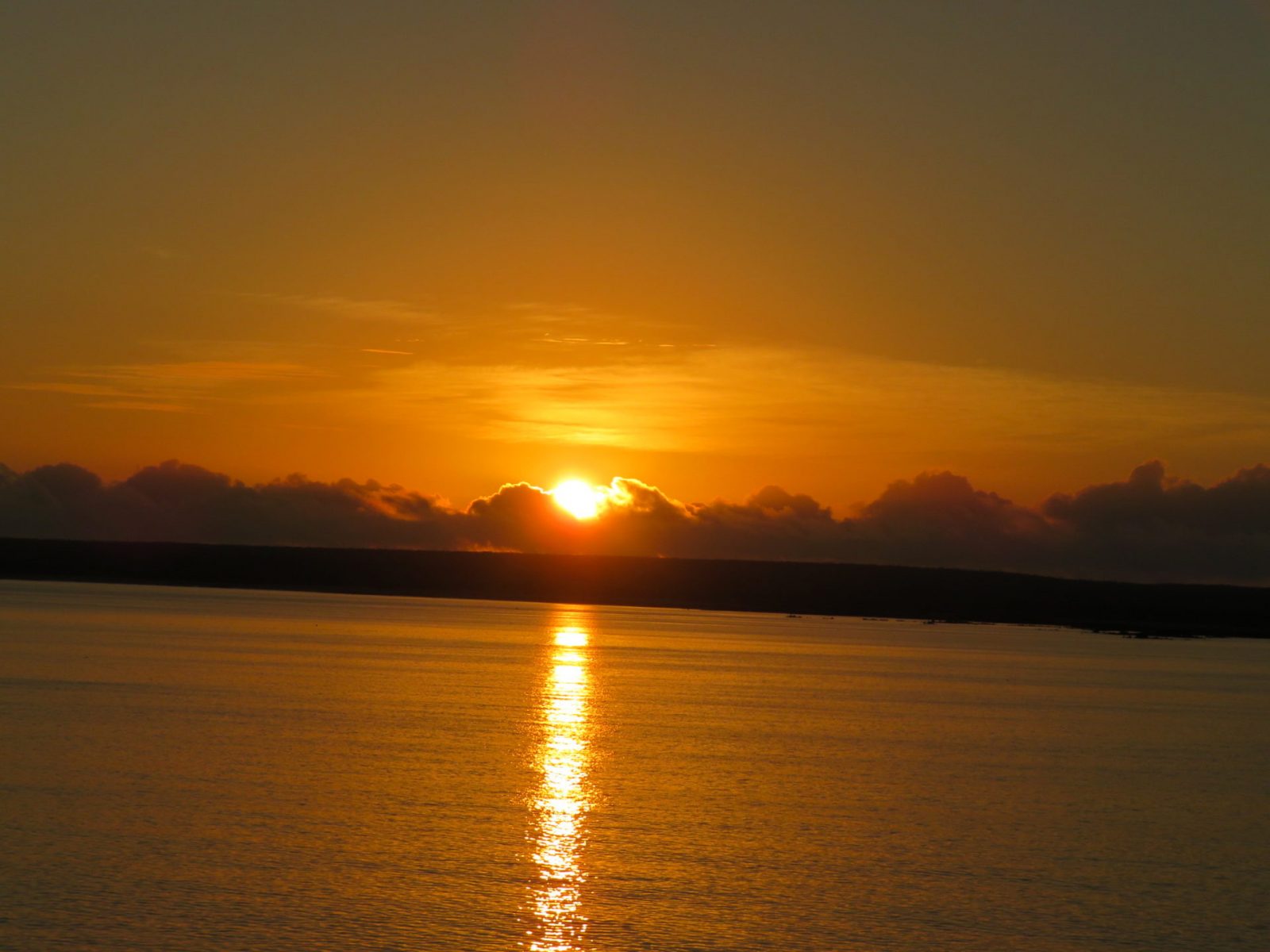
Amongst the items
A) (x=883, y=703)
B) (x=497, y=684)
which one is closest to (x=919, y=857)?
(x=883, y=703)

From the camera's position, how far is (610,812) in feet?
75.7

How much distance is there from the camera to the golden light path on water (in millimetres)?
15953

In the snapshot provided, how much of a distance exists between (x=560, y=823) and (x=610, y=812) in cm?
120

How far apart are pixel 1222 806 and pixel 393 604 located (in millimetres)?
125605

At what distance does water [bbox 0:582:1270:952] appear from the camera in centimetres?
1639

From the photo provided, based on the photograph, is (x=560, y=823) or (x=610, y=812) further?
(x=610, y=812)

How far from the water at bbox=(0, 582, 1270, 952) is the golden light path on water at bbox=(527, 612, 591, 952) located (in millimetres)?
80

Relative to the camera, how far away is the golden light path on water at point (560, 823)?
52.3ft

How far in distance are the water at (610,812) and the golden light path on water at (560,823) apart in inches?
3.1

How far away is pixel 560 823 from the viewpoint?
872 inches

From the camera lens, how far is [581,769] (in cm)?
2786

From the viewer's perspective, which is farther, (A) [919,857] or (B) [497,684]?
(B) [497,684]

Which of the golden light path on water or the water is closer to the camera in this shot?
the golden light path on water

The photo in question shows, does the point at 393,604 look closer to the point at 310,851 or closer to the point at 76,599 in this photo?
the point at 76,599
